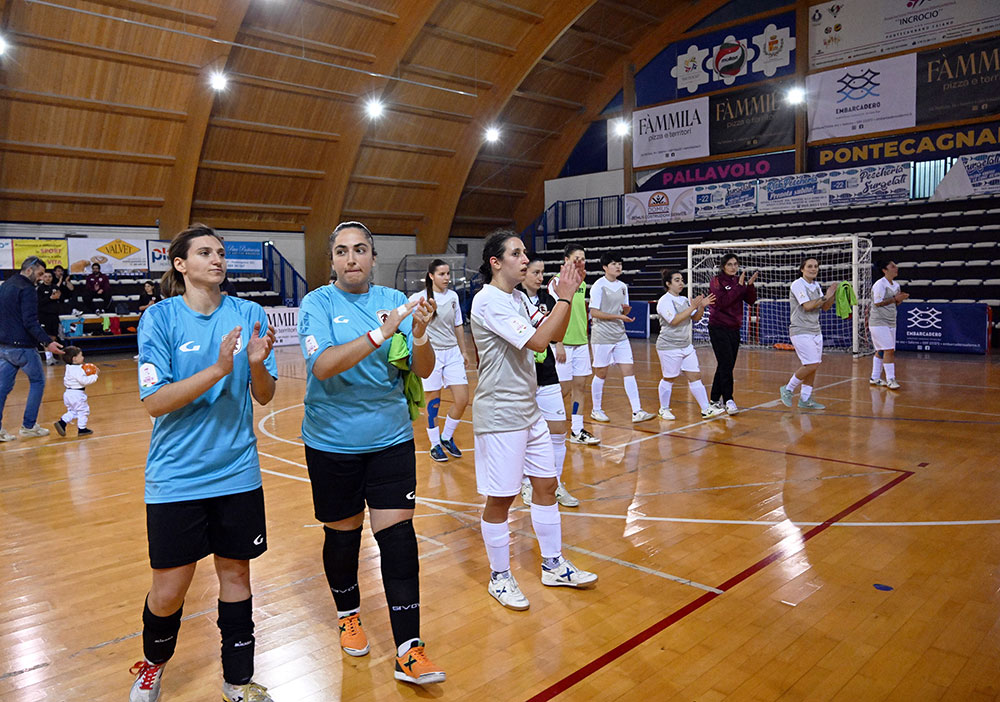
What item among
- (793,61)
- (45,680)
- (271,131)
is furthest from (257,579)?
(793,61)

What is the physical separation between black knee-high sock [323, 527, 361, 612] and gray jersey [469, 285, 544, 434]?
81cm

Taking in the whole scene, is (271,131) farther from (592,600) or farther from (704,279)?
(592,600)

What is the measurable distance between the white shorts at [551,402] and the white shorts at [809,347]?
15.5 ft

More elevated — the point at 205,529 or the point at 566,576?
the point at 205,529

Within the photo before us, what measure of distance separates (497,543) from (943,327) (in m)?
13.9

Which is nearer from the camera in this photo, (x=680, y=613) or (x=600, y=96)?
(x=680, y=613)

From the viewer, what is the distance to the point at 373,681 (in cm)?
295

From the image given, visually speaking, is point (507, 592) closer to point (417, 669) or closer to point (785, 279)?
point (417, 669)

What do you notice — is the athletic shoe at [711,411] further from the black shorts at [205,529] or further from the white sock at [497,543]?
the black shorts at [205,529]

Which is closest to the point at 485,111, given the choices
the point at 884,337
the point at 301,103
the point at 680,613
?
the point at 301,103

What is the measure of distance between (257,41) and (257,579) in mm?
16915

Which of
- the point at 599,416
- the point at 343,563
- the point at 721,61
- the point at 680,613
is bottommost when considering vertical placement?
the point at 680,613

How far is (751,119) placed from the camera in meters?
21.3

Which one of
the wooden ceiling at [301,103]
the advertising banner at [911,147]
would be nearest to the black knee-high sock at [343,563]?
the wooden ceiling at [301,103]
